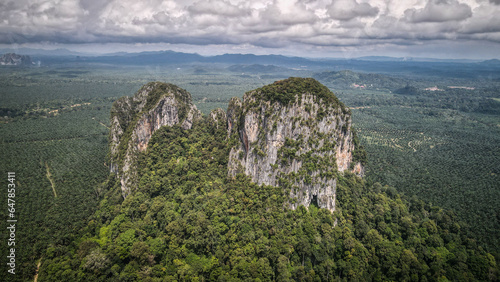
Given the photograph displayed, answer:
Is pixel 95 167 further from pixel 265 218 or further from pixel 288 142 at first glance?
pixel 288 142

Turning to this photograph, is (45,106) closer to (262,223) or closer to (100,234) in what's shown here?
(100,234)

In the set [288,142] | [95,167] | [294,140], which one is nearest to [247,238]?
[288,142]

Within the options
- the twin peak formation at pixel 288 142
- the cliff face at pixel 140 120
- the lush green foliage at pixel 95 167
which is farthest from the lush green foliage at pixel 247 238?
the cliff face at pixel 140 120

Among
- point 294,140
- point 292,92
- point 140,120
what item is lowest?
point 294,140

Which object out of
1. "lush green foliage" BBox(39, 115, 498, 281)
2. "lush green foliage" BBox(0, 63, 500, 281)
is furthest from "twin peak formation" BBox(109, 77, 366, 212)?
"lush green foliage" BBox(0, 63, 500, 281)

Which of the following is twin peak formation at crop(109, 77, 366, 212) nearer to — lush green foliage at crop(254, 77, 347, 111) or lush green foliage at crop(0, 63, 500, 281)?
lush green foliage at crop(254, 77, 347, 111)
